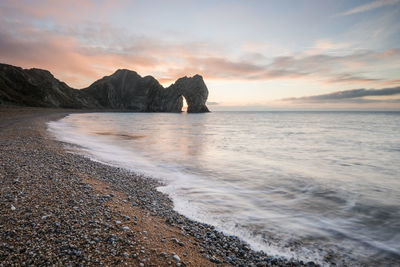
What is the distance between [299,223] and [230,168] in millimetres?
6520

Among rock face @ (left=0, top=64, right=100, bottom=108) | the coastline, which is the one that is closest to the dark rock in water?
rock face @ (left=0, top=64, right=100, bottom=108)

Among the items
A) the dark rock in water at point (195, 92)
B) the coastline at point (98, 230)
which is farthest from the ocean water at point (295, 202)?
the dark rock in water at point (195, 92)

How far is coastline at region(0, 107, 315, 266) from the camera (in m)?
3.55

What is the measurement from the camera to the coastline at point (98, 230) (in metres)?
3.55

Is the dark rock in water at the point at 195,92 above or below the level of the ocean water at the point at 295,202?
above

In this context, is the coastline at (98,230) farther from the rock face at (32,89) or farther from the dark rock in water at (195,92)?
the dark rock in water at (195,92)

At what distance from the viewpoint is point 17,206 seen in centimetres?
479

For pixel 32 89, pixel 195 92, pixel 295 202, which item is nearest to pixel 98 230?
pixel 295 202

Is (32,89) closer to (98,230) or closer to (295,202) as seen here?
(98,230)

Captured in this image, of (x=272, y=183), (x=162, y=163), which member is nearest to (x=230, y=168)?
(x=272, y=183)

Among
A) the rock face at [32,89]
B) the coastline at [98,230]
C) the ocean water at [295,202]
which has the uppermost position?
the rock face at [32,89]

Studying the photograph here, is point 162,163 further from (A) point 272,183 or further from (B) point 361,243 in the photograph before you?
(B) point 361,243

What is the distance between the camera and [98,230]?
422cm

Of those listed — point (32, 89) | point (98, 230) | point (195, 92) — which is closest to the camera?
point (98, 230)
